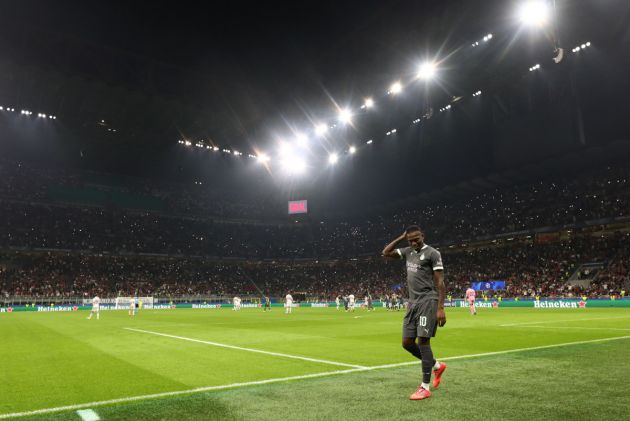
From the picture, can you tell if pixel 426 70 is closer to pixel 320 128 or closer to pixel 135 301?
pixel 320 128

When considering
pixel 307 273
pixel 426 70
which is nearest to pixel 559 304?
pixel 426 70

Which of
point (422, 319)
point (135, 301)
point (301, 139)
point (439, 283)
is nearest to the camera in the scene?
point (439, 283)

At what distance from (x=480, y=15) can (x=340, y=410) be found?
28.9 meters

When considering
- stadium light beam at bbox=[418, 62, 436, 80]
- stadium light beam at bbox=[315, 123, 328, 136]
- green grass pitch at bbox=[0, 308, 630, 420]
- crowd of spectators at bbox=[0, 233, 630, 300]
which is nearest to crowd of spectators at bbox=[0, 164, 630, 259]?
crowd of spectators at bbox=[0, 233, 630, 300]

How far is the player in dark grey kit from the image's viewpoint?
6.37 metres

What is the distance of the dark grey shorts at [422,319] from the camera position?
6.40 metres

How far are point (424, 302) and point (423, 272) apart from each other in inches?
16.9

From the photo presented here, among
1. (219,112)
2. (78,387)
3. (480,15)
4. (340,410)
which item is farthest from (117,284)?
(340,410)

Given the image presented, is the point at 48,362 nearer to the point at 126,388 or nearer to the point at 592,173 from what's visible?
the point at 126,388

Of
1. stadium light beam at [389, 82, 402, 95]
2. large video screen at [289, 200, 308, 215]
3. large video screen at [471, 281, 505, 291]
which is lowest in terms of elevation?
large video screen at [471, 281, 505, 291]

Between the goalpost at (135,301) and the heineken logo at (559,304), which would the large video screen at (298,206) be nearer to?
the goalpost at (135,301)

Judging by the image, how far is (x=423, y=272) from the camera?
6.66m

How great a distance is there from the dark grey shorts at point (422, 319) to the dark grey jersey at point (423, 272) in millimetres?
102

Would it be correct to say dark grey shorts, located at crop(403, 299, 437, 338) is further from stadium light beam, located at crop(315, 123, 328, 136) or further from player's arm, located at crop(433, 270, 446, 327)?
stadium light beam, located at crop(315, 123, 328, 136)
